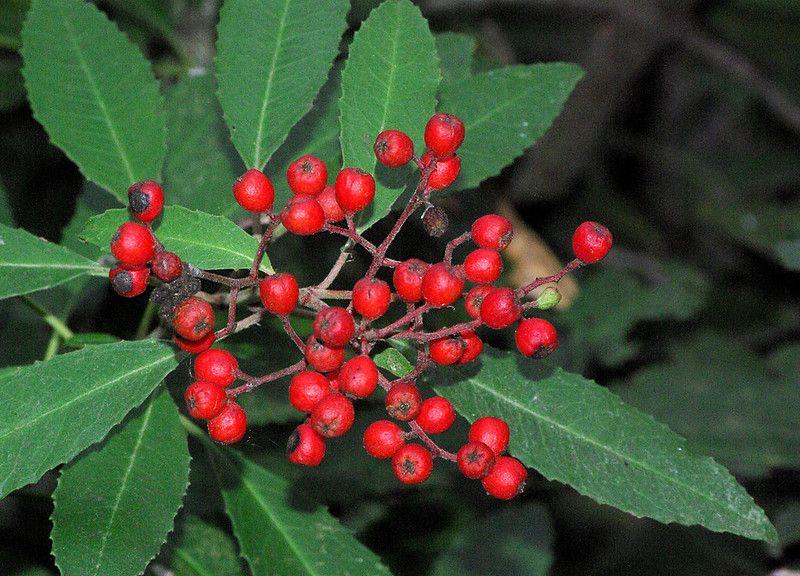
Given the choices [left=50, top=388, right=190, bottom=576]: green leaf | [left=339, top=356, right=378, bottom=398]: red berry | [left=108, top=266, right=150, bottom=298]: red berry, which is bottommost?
[left=50, top=388, right=190, bottom=576]: green leaf

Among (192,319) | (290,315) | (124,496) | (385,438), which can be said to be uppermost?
(192,319)

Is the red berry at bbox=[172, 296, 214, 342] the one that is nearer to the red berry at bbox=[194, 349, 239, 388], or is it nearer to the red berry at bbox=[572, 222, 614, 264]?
the red berry at bbox=[194, 349, 239, 388]

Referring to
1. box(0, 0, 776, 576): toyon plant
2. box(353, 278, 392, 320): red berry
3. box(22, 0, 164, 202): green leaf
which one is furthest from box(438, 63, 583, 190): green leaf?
box(353, 278, 392, 320): red berry

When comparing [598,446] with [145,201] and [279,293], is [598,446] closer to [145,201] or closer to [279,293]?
[279,293]

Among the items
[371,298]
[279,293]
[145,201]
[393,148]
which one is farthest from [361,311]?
[145,201]

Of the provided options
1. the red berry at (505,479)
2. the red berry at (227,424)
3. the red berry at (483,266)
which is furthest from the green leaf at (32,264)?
the red berry at (505,479)

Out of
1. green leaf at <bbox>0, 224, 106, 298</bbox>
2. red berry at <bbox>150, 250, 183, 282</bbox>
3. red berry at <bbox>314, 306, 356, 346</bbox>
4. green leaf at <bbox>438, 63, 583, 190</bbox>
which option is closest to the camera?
red berry at <bbox>314, 306, 356, 346</bbox>

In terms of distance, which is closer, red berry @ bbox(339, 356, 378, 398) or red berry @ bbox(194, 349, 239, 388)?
red berry @ bbox(339, 356, 378, 398)
